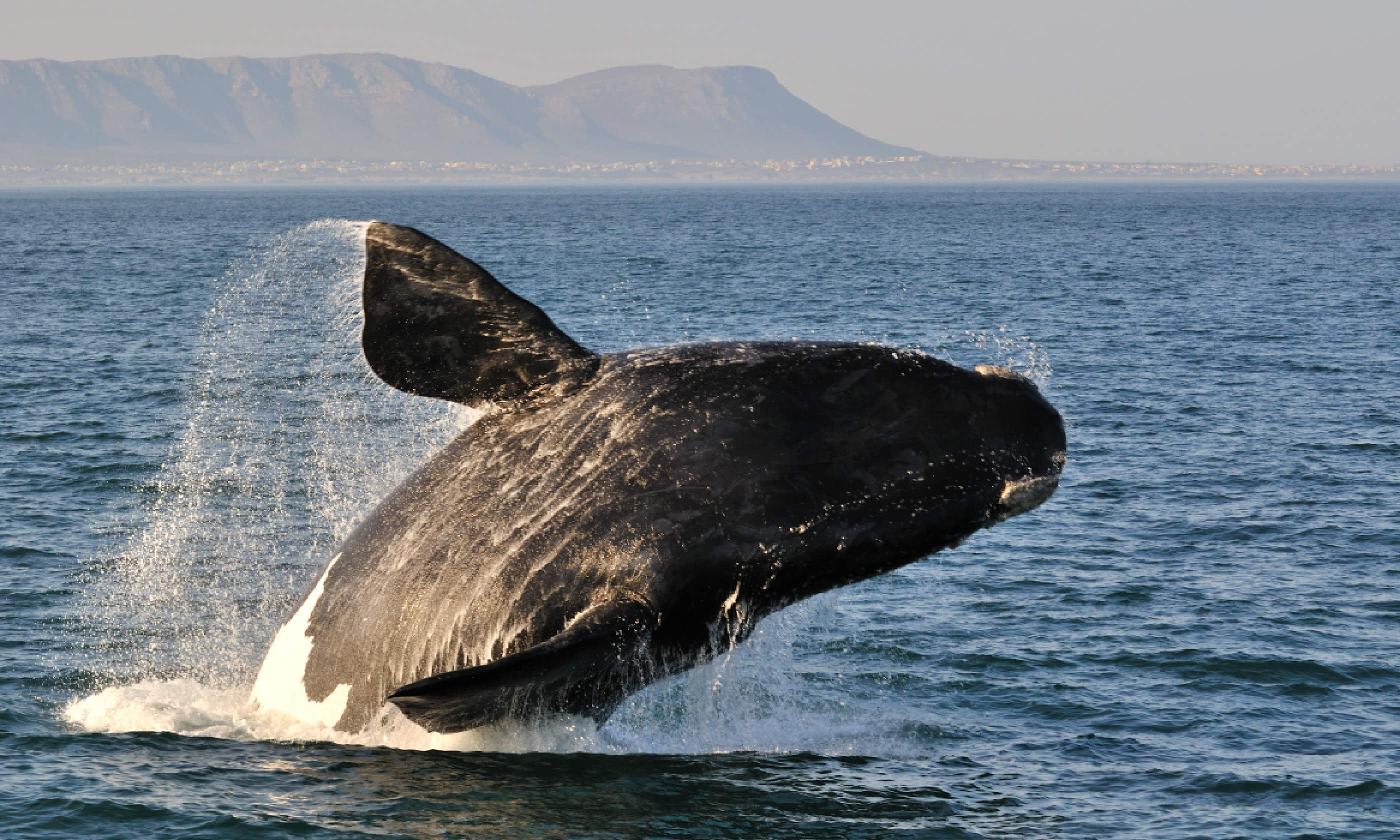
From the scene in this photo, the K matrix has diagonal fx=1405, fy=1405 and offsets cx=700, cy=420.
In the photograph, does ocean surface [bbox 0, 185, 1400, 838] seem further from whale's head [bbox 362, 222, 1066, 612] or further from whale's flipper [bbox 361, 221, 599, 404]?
whale's head [bbox 362, 222, 1066, 612]

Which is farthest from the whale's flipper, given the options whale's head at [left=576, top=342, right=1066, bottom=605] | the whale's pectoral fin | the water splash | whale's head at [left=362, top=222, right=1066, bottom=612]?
the whale's pectoral fin

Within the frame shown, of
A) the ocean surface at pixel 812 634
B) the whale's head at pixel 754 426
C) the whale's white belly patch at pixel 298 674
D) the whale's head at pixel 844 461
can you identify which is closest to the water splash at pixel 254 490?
the ocean surface at pixel 812 634

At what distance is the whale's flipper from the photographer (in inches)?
349

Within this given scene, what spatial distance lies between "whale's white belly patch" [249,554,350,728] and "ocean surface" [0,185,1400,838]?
0.88 feet

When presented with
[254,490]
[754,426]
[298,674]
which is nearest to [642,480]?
[754,426]

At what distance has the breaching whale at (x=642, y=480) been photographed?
849 centimetres

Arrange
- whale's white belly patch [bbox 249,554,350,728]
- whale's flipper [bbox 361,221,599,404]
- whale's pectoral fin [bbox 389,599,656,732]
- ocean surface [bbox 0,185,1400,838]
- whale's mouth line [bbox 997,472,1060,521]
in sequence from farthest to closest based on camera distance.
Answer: ocean surface [bbox 0,185,1400,838] < whale's white belly patch [bbox 249,554,350,728] < whale's flipper [bbox 361,221,599,404] < whale's mouth line [bbox 997,472,1060,521] < whale's pectoral fin [bbox 389,599,656,732]

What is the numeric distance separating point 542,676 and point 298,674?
3.43 m

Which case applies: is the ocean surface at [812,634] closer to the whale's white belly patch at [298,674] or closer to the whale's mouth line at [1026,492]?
the whale's white belly patch at [298,674]

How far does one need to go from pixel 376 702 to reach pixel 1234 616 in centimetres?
1328

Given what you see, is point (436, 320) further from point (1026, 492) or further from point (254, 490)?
point (254, 490)

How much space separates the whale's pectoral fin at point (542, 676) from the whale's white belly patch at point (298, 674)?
6.69ft

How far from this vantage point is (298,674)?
1010 cm

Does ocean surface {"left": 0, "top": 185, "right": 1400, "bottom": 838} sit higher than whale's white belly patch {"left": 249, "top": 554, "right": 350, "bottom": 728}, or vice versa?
whale's white belly patch {"left": 249, "top": 554, "right": 350, "bottom": 728}
